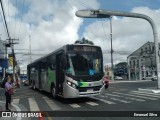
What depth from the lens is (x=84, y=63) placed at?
17562mm

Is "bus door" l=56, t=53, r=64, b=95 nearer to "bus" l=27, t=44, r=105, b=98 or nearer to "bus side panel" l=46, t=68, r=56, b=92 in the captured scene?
"bus" l=27, t=44, r=105, b=98

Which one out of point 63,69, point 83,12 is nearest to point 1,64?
point 83,12

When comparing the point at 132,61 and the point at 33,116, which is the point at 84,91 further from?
the point at 132,61

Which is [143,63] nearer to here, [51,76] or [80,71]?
[51,76]

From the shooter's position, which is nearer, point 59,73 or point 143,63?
point 59,73

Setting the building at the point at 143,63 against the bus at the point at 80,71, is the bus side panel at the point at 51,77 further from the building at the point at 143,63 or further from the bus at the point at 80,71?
the building at the point at 143,63

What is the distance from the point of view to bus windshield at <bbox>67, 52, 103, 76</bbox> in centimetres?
1729

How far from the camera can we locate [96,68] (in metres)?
17.8

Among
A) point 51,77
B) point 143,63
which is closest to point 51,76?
point 51,77

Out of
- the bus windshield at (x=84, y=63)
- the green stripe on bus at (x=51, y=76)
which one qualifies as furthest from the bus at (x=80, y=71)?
the green stripe on bus at (x=51, y=76)

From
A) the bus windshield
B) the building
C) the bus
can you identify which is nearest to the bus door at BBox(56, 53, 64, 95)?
the bus

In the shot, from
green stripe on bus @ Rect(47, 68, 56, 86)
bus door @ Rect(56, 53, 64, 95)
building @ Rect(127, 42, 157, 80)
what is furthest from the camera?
building @ Rect(127, 42, 157, 80)

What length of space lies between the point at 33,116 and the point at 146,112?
4.78 m

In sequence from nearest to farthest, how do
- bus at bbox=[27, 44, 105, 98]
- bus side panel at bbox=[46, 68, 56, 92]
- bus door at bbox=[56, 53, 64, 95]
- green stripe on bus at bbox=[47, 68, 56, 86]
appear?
bus at bbox=[27, 44, 105, 98], bus door at bbox=[56, 53, 64, 95], bus side panel at bbox=[46, 68, 56, 92], green stripe on bus at bbox=[47, 68, 56, 86]
